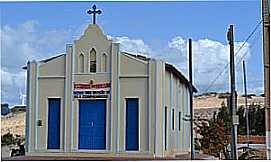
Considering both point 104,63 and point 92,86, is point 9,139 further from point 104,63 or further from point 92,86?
point 104,63

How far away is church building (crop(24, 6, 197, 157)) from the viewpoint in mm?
15711

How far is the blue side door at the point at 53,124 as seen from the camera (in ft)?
52.9

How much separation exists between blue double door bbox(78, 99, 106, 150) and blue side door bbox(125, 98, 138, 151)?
62cm

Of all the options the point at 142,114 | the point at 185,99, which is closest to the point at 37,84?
the point at 142,114

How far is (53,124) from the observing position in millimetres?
16188

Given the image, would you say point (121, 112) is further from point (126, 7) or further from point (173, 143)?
point (126, 7)

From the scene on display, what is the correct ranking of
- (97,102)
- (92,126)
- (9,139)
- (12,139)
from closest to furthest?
1. (92,126)
2. (97,102)
3. (9,139)
4. (12,139)

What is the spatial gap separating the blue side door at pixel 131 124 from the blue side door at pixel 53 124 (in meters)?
1.92

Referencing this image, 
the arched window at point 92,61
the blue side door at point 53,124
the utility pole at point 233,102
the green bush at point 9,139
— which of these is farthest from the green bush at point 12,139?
the utility pole at point 233,102

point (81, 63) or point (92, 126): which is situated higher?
point (81, 63)

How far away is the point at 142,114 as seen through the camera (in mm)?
15820

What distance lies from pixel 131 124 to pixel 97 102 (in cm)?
111

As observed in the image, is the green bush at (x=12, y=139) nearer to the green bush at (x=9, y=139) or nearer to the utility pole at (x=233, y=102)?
the green bush at (x=9, y=139)

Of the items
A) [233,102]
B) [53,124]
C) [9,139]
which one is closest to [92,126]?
[53,124]
